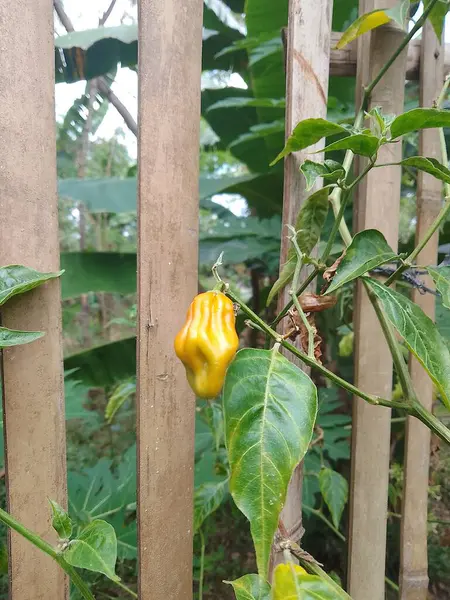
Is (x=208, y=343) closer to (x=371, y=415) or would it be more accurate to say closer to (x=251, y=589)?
(x=251, y=589)

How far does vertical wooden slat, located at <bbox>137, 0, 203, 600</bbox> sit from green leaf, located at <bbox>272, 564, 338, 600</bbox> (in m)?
0.29

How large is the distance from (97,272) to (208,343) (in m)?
0.93

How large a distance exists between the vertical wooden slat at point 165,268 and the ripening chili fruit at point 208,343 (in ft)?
0.69

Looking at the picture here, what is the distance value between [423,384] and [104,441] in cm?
176

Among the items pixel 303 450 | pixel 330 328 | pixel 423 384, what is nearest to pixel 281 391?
pixel 303 450

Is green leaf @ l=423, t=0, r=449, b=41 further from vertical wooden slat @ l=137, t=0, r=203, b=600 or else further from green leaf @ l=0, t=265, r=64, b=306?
green leaf @ l=0, t=265, r=64, b=306

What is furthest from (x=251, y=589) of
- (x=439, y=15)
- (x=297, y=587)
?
(x=439, y=15)

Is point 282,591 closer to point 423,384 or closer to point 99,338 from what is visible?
point 423,384

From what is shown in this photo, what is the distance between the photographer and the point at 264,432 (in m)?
0.36

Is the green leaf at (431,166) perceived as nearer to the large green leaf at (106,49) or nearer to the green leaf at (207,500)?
the green leaf at (207,500)

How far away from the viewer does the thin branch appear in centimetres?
142

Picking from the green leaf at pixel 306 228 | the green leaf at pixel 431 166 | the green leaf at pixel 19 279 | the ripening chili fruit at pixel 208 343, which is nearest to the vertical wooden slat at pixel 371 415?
the green leaf at pixel 306 228

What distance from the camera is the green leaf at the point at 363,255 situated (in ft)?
1.47

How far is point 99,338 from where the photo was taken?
4.00 metres
